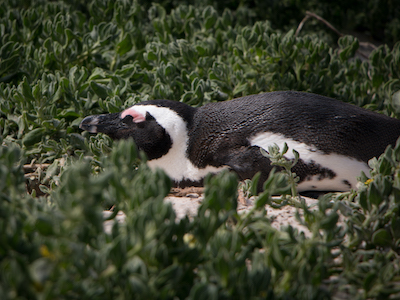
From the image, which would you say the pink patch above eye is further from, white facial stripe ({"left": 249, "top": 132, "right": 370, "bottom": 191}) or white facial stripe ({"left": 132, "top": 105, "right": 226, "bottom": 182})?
white facial stripe ({"left": 249, "top": 132, "right": 370, "bottom": 191})

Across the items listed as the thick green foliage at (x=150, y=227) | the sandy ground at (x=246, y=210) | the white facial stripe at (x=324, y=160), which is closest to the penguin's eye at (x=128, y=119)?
the thick green foliage at (x=150, y=227)

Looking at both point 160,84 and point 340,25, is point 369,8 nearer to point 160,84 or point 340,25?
point 340,25

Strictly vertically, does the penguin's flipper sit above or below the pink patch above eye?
below

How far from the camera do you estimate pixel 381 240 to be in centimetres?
117

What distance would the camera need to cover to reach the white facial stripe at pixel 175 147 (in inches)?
69.9

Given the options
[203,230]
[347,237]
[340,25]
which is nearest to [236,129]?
[347,237]

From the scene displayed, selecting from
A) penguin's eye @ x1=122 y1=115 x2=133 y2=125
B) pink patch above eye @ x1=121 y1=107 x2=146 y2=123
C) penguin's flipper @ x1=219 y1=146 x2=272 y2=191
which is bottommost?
penguin's flipper @ x1=219 y1=146 x2=272 y2=191

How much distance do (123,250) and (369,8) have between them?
3.78 m

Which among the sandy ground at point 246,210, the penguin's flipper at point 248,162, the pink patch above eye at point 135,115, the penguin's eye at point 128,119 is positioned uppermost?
the pink patch above eye at point 135,115

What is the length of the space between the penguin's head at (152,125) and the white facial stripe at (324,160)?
1.05 ft

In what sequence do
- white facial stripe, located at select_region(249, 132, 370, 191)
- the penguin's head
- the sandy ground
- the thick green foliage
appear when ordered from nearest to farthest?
the thick green foliage
the sandy ground
white facial stripe, located at select_region(249, 132, 370, 191)
the penguin's head

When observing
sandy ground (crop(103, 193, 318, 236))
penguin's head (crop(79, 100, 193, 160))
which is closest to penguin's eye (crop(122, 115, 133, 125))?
penguin's head (crop(79, 100, 193, 160))

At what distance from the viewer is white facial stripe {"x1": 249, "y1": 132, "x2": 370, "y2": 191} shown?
5.26ft

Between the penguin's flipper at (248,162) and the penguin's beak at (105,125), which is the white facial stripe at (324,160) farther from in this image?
the penguin's beak at (105,125)
